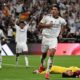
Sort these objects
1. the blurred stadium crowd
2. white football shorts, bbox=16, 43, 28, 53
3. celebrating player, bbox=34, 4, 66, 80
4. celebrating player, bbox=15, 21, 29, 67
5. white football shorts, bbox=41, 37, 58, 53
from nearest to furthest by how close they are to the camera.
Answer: celebrating player, bbox=34, 4, 66, 80 < white football shorts, bbox=41, 37, 58, 53 < white football shorts, bbox=16, 43, 28, 53 < celebrating player, bbox=15, 21, 29, 67 < the blurred stadium crowd

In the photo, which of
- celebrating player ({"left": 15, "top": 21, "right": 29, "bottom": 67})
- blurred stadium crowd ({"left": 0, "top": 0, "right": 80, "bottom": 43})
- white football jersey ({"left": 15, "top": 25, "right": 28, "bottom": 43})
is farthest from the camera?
blurred stadium crowd ({"left": 0, "top": 0, "right": 80, "bottom": 43})

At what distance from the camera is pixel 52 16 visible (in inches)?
637

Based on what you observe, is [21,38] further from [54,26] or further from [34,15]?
[34,15]

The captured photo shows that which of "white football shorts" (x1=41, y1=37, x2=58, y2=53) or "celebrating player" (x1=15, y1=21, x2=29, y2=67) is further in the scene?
"celebrating player" (x1=15, y1=21, x2=29, y2=67)

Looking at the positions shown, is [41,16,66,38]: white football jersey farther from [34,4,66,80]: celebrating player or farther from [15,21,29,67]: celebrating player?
[15,21,29,67]: celebrating player

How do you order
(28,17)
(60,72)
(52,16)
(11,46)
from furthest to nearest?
(28,17)
(11,46)
(60,72)
(52,16)

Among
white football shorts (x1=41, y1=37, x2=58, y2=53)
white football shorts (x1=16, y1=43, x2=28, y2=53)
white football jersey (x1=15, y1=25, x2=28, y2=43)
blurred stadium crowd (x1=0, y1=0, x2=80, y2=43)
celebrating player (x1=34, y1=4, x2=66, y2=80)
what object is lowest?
blurred stadium crowd (x1=0, y1=0, x2=80, y2=43)

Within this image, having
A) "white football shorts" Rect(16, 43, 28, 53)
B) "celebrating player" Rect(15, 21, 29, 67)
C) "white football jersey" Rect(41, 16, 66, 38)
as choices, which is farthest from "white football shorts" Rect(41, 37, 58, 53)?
"celebrating player" Rect(15, 21, 29, 67)

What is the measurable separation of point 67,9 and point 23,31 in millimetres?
12715

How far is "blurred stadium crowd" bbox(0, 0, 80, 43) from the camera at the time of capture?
103 feet

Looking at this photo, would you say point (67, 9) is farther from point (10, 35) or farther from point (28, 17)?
point (10, 35)

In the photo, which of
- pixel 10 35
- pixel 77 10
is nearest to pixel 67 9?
pixel 77 10

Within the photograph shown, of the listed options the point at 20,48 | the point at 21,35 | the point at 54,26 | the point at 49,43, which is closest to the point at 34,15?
the point at 21,35

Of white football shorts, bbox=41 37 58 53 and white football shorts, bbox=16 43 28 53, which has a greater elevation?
white football shorts, bbox=41 37 58 53
